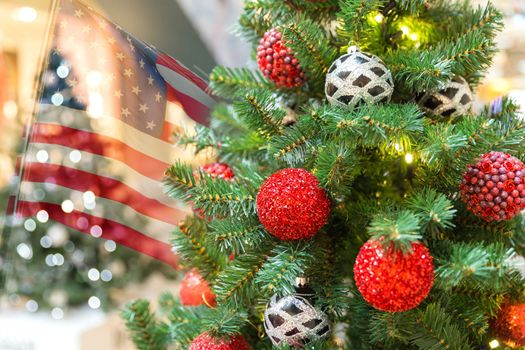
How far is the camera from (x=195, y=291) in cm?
86

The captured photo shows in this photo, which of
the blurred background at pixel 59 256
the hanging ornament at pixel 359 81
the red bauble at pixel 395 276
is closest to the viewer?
the red bauble at pixel 395 276

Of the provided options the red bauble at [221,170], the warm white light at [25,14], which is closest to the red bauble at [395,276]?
the red bauble at [221,170]

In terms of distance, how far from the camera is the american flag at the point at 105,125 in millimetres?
781

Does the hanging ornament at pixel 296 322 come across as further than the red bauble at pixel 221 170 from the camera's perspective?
No

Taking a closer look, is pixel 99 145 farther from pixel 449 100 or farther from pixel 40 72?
pixel 449 100

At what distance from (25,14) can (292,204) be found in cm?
173

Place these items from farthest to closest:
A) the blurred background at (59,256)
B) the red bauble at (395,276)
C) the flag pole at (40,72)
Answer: the blurred background at (59,256) → the flag pole at (40,72) → the red bauble at (395,276)

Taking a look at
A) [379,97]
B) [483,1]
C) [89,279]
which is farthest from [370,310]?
[89,279]

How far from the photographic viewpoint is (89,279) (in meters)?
2.05

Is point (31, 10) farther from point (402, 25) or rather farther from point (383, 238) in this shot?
point (383, 238)

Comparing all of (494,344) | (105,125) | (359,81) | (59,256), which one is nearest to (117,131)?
(105,125)

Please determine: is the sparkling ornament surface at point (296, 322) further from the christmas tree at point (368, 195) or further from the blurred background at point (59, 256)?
the blurred background at point (59, 256)

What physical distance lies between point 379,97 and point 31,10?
1662 millimetres

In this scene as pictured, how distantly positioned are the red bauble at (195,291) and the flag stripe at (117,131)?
0.68ft
